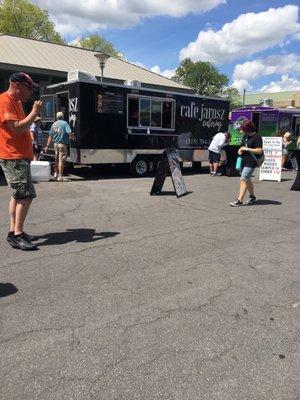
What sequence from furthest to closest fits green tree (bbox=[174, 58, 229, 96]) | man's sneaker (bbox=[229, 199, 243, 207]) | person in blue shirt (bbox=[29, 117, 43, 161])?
green tree (bbox=[174, 58, 229, 96])
person in blue shirt (bbox=[29, 117, 43, 161])
man's sneaker (bbox=[229, 199, 243, 207])

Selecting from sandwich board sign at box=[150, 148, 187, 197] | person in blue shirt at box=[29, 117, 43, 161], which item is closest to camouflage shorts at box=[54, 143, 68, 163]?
person in blue shirt at box=[29, 117, 43, 161]

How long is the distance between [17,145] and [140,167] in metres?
9.06

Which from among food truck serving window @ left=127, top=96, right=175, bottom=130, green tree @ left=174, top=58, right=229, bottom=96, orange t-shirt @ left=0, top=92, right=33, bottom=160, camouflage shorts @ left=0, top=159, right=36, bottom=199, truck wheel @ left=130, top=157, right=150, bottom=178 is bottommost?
truck wheel @ left=130, top=157, right=150, bottom=178

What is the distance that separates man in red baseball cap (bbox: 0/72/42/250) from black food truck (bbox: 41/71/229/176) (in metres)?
7.25

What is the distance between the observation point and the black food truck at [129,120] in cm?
1270

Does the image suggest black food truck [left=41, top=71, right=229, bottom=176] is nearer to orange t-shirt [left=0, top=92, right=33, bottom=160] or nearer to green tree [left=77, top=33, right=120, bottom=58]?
orange t-shirt [left=0, top=92, right=33, bottom=160]

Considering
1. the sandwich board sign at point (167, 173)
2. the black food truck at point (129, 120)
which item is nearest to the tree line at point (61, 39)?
the black food truck at point (129, 120)

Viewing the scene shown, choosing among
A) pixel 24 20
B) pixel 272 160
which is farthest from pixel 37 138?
pixel 24 20

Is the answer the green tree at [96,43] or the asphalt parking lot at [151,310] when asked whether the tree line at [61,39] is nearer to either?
the green tree at [96,43]

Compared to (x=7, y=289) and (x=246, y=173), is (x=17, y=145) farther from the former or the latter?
(x=246, y=173)

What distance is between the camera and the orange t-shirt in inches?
204

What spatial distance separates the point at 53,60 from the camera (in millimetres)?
21641

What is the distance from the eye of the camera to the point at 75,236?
6.35m

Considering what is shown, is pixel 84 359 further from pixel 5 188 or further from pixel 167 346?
pixel 5 188
